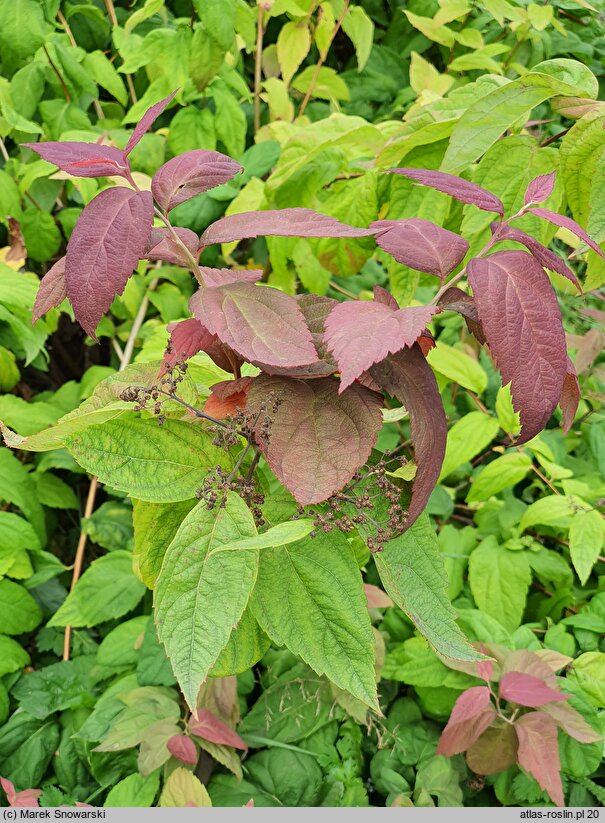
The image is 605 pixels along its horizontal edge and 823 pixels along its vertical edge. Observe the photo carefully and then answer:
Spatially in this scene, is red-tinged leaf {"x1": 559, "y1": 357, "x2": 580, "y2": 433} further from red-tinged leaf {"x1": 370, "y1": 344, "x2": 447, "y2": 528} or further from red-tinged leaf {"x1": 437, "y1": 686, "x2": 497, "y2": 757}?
red-tinged leaf {"x1": 437, "y1": 686, "x2": 497, "y2": 757}

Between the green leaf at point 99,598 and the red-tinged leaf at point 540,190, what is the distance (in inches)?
36.0

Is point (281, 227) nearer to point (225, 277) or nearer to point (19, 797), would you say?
point (225, 277)

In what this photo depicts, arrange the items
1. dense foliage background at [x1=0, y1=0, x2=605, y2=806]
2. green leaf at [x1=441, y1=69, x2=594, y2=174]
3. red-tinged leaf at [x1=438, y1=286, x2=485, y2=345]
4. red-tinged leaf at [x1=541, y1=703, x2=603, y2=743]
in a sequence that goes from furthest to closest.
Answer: red-tinged leaf at [x1=541, y1=703, x2=603, y2=743]
dense foliage background at [x1=0, y1=0, x2=605, y2=806]
green leaf at [x1=441, y1=69, x2=594, y2=174]
red-tinged leaf at [x1=438, y1=286, x2=485, y2=345]

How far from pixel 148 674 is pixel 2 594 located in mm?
329

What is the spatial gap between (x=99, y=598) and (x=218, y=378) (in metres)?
0.66

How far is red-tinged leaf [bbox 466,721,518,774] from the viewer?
1006mm

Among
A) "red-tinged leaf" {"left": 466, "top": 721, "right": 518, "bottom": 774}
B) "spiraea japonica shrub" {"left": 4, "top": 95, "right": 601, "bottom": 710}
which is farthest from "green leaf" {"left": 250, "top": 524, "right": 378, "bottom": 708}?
"red-tinged leaf" {"left": 466, "top": 721, "right": 518, "bottom": 774}

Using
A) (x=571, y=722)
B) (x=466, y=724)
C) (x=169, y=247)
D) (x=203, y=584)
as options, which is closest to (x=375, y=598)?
(x=466, y=724)

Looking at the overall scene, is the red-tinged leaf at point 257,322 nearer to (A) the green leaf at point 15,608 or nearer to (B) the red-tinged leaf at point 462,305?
(B) the red-tinged leaf at point 462,305

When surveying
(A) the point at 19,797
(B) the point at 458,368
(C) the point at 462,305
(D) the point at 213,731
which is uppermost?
(C) the point at 462,305

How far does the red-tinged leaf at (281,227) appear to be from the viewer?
1.63 feet

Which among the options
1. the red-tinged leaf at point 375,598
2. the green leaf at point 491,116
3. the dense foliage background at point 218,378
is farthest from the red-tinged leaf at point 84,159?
the red-tinged leaf at point 375,598

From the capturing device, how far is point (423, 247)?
542 millimetres
